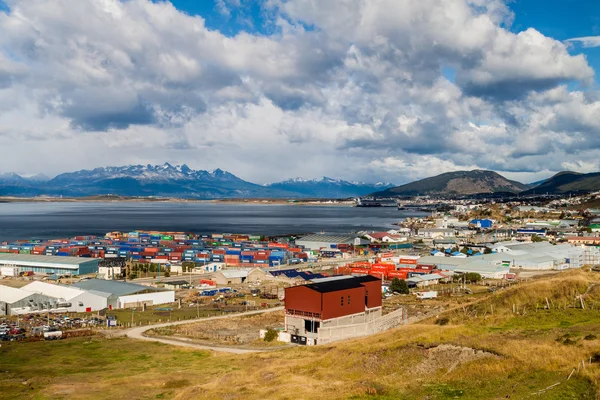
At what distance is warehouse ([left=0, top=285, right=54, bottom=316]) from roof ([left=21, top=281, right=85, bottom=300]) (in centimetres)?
→ 113

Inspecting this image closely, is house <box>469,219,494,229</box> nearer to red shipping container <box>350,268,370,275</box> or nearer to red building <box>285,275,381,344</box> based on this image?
red shipping container <box>350,268,370,275</box>

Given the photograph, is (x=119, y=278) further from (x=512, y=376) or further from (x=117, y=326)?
(x=512, y=376)

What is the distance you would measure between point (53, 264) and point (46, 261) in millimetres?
1628

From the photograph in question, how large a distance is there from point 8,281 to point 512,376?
62.7 metres

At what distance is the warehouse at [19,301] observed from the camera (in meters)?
45.7

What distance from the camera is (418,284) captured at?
191 feet

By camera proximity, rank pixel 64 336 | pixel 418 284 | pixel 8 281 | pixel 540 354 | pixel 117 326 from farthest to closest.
→ pixel 8 281 < pixel 418 284 < pixel 117 326 < pixel 64 336 < pixel 540 354

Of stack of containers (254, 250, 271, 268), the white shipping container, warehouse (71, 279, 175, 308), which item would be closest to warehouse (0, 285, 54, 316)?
warehouse (71, 279, 175, 308)

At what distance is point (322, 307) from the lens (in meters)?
34.2

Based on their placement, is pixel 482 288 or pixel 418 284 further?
pixel 418 284

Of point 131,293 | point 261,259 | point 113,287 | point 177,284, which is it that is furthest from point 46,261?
point 261,259

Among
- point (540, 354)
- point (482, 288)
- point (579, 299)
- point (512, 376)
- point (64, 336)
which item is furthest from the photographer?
point (482, 288)

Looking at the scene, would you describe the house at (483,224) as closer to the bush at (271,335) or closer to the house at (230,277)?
the house at (230,277)

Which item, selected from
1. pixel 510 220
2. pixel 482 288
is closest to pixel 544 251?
pixel 482 288
